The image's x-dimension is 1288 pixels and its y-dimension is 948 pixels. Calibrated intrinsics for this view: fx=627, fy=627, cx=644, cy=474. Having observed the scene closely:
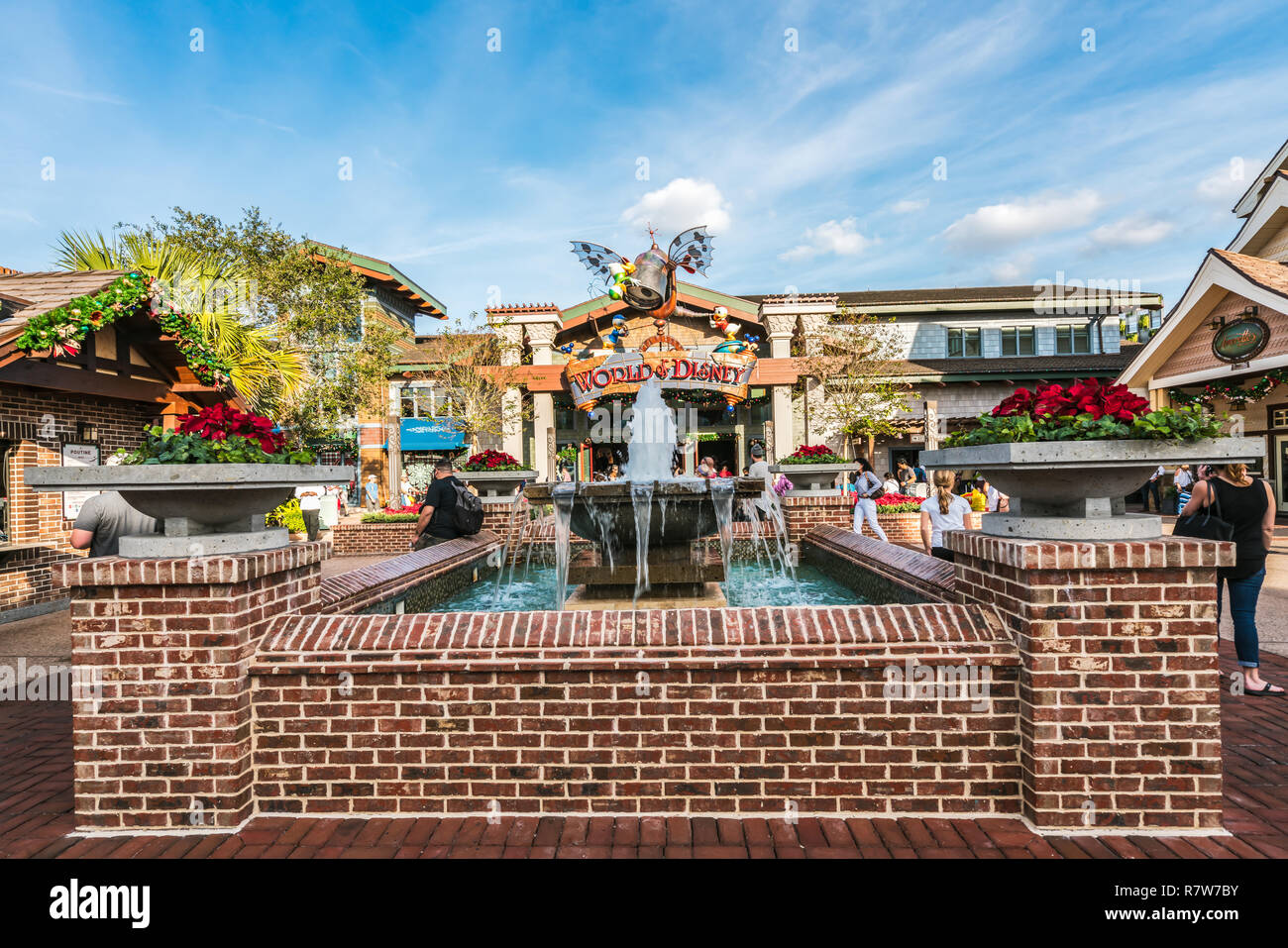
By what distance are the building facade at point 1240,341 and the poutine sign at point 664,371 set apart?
35.5 feet

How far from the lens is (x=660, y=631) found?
10.3 ft

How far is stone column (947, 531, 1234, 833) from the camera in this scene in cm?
279

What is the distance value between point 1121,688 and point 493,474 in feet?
32.6

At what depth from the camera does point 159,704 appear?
9.82 ft

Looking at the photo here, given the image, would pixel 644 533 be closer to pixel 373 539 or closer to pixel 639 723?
pixel 639 723

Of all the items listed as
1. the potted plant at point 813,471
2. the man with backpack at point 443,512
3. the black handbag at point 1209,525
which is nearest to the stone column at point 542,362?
the potted plant at point 813,471

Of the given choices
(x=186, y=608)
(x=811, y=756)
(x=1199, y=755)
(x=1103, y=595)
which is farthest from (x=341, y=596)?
(x=1199, y=755)

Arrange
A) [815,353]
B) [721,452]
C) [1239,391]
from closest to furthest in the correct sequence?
[1239,391] → [815,353] → [721,452]

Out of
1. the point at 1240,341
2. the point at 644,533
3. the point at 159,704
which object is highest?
the point at 1240,341

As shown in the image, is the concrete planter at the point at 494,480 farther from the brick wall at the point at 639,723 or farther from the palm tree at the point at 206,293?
the brick wall at the point at 639,723

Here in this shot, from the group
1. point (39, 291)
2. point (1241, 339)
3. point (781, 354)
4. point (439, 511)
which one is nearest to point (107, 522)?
point (439, 511)

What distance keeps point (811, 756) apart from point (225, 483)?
3.15 meters

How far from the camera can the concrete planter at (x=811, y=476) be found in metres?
11.2

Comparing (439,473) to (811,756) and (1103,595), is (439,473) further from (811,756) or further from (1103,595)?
(1103,595)
